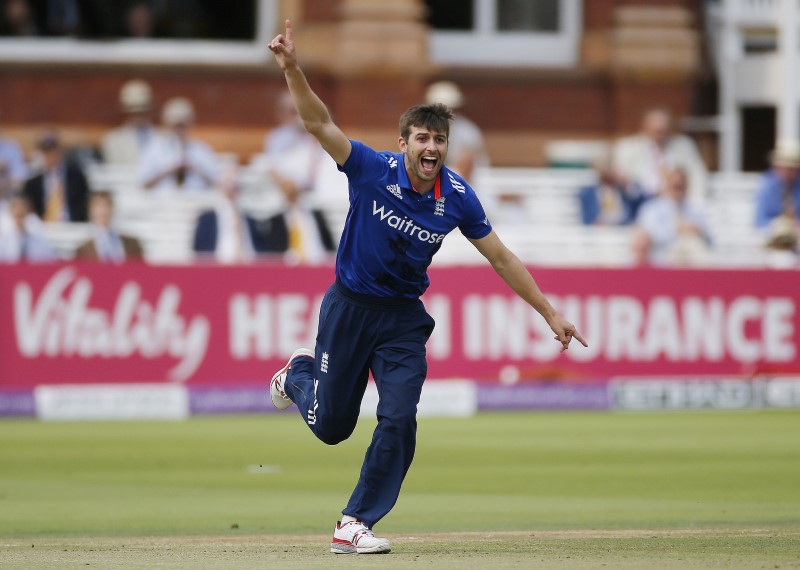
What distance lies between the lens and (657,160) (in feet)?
55.0

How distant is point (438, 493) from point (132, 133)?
24.5 feet

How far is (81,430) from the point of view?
12.7 metres

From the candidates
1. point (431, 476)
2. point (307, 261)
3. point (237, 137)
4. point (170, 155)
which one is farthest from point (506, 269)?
point (237, 137)

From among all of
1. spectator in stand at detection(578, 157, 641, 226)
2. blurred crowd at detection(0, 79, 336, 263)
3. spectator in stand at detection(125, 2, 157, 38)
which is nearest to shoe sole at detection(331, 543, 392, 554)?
blurred crowd at detection(0, 79, 336, 263)

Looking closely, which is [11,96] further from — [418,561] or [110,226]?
[418,561]

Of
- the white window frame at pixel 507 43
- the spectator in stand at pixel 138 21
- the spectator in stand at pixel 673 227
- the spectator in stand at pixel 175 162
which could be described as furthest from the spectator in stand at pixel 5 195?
the spectator in stand at pixel 673 227

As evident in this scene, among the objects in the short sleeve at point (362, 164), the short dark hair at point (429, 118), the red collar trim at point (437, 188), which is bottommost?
the red collar trim at point (437, 188)

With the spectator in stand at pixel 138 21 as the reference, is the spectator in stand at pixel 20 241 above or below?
below

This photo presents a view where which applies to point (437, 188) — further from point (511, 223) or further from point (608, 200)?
point (608, 200)

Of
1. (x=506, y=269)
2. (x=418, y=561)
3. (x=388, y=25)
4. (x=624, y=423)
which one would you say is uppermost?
(x=388, y=25)

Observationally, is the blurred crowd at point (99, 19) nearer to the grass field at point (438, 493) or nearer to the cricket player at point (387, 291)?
the grass field at point (438, 493)

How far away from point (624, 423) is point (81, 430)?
3.96 meters

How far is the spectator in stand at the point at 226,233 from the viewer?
14820 mm

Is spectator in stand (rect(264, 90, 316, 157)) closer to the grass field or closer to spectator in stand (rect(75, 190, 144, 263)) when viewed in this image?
spectator in stand (rect(75, 190, 144, 263))
